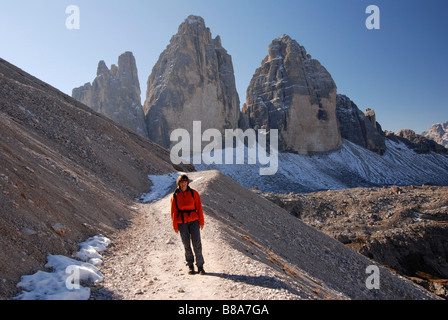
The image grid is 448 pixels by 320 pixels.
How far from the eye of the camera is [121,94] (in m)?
75.4

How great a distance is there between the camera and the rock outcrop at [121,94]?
72.8 m

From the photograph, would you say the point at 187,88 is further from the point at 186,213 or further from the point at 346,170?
the point at 186,213

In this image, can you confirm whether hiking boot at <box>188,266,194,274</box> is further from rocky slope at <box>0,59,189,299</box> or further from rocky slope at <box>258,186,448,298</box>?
rocky slope at <box>258,186,448,298</box>

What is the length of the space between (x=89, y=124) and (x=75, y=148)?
4.03 metres

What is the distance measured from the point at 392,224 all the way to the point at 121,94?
66.6 metres

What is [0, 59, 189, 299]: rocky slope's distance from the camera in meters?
5.62

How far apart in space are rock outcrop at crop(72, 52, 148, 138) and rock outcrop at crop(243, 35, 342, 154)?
32.8 metres

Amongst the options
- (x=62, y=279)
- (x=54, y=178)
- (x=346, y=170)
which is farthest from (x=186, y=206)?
(x=346, y=170)

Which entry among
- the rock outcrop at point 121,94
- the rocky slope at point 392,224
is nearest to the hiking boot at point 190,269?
the rocky slope at point 392,224

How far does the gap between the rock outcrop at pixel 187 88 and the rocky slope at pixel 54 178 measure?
5059cm

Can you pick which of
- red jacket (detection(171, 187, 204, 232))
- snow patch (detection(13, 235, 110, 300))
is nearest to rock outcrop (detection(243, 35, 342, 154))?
red jacket (detection(171, 187, 204, 232))
